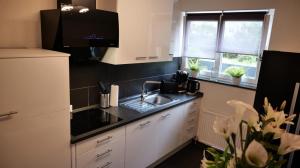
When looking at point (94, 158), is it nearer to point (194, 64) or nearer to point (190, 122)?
point (190, 122)

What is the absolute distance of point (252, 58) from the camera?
9.62 ft

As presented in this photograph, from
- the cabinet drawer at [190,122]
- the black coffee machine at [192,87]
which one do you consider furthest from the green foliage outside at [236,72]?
the cabinet drawer at [190,122]

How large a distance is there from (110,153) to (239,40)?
7.30 feet

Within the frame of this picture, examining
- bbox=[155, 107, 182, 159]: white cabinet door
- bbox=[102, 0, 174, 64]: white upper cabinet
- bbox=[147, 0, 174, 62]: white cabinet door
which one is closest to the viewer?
bbox=[102, 0, 174, 64]: white upper cabinet

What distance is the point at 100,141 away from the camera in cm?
188

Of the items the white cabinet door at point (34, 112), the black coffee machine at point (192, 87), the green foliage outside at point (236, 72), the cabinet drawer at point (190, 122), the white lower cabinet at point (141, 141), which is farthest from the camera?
the black coffee machine at point (192, 87)

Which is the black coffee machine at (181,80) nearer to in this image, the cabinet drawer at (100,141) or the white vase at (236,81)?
the white vase at (236,81)

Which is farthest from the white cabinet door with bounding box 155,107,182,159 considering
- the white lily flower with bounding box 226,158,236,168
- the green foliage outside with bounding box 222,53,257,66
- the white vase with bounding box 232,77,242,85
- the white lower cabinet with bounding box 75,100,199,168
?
the white lily flower with bounding box 226,158,236,168

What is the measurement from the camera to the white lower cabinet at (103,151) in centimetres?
178

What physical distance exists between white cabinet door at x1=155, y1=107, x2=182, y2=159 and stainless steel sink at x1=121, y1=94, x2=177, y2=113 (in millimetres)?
143

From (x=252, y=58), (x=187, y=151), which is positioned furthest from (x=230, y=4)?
(x=187, y=151)

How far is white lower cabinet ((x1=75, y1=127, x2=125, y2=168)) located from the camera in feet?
5.84

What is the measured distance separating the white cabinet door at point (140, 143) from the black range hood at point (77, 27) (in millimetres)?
887

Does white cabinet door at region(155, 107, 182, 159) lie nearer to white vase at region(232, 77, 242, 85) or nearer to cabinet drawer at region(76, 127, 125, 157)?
cabinet drawer at region(76, 127, 125, 157)
